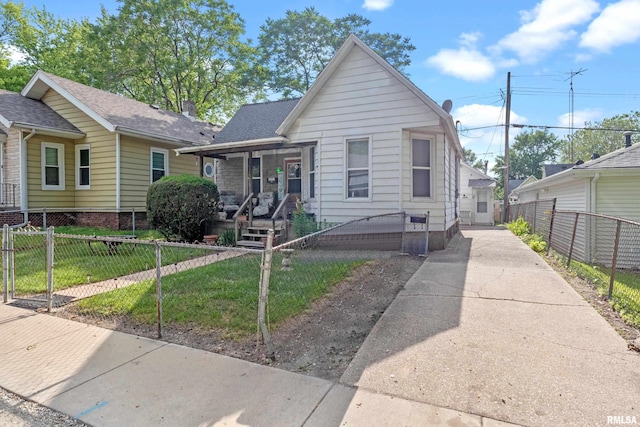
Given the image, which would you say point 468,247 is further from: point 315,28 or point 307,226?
point 315,28

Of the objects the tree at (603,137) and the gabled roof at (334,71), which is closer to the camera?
the gabled roof at (334,71)

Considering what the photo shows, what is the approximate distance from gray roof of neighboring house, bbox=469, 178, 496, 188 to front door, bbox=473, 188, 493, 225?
47cm

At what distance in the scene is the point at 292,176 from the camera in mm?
12953

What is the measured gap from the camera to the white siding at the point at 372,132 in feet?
29.7

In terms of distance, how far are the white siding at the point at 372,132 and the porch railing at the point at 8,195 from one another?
1075cm

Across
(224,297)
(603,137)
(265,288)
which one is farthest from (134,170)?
(603,137)

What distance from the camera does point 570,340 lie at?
3.72 metres

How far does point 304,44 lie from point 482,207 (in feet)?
62.3

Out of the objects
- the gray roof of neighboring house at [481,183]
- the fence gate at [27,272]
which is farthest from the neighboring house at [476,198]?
the fence gate at [27,272]

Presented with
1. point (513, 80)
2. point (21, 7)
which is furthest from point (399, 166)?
point (21, 7)

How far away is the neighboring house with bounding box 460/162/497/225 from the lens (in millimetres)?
24719

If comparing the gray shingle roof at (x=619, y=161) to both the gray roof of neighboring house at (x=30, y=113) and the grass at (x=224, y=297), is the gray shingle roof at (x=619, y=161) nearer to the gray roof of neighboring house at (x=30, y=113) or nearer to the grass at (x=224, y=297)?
the grass at (x=224, y=297)

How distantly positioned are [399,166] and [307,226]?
9.54 ft

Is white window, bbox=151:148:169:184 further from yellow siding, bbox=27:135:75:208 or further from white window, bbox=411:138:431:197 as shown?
white window, bbox=411:138:431:197
